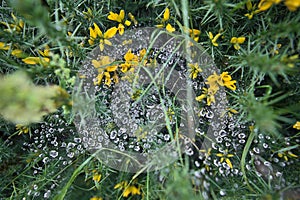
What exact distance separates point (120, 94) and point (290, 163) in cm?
77

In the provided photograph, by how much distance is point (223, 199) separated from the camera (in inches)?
43.4

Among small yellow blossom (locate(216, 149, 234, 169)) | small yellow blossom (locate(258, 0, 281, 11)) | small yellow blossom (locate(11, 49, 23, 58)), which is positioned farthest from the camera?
small yellow blossom (locate(216, 149, 234, 169))

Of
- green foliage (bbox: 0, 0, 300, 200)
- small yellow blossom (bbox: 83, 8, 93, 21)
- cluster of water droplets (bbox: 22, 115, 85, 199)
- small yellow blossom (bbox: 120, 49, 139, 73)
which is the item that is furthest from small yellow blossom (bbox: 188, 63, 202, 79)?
cluster of water droplets (bbox: 22, 115, 85, 199)

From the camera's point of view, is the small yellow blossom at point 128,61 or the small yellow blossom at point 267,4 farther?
the small yellow blossom at point 128,61

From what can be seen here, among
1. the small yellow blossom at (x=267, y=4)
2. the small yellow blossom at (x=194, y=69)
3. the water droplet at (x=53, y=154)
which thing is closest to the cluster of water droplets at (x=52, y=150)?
the water droplet at (x=53, y=154)

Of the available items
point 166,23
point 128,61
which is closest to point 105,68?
point 128,61

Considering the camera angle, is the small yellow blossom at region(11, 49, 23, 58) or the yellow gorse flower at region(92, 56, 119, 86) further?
the yellow gorse flower at region(92, 56, 119, 86)

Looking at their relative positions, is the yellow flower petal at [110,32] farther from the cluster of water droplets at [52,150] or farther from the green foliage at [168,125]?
the cluster of water droplets at [52,150]

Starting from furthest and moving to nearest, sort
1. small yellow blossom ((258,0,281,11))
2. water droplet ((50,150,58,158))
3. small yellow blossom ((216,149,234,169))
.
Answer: water droplet ((50,150,58,158))
small yellow blossom ((216,149,234,169))
small yellow blossom ((258,0,281,11))

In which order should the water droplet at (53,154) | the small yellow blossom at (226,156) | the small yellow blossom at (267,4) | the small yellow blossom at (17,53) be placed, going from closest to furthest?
1. the small yellow blossom at (267,4)
2. the small yellow blossom at (17,53)
3. the small yellow blossom at (226,156)
4. the water droplet at (53,154)

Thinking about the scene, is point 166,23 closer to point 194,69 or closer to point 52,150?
point 194,69

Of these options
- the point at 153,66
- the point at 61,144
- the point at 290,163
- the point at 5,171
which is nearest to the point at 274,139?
the point at 290,163

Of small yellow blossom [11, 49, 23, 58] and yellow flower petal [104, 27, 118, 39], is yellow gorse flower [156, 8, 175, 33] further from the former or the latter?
small yellow blossom [11, 49, 23, 58]

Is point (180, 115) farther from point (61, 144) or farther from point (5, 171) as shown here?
point (5, 171)
